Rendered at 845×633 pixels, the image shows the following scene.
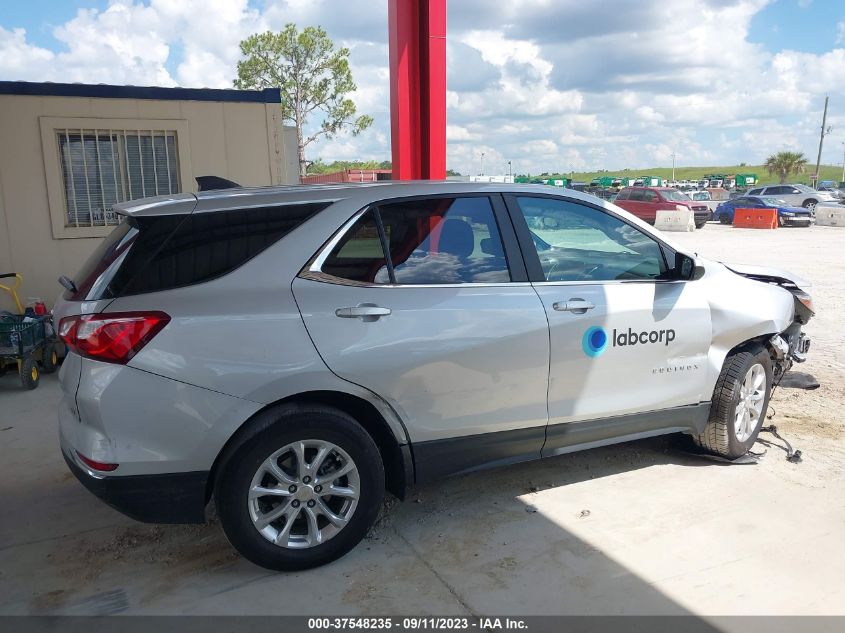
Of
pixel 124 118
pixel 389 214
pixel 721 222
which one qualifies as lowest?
pixel 721 222

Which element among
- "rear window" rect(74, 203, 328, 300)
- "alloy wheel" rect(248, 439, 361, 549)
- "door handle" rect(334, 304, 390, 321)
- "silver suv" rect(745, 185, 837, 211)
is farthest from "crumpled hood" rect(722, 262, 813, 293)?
"silver suv" rect(745, 185, 837, 211)

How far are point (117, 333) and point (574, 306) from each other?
2245 millimetres

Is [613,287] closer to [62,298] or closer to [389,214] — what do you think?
→ [389,214]

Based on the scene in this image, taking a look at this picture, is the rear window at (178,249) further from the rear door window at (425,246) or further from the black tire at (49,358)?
the black tire at (49,358)

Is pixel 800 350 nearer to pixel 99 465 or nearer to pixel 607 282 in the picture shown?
pixel 607 282

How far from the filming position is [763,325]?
4484mm

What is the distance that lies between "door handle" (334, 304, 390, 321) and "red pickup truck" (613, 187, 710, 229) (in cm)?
2791

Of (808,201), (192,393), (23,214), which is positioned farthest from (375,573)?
(808,201)

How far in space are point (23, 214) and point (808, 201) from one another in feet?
122

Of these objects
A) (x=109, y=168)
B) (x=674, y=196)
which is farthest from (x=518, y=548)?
(x=674, y=196)

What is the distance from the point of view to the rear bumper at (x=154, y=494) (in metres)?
2.93

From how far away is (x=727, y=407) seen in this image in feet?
14.3

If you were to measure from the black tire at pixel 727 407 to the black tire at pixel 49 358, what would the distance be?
6.19 meters

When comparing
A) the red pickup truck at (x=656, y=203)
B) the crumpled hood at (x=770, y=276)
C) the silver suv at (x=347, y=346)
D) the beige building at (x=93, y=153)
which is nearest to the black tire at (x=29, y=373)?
the beige building at (x=93, y=153)
